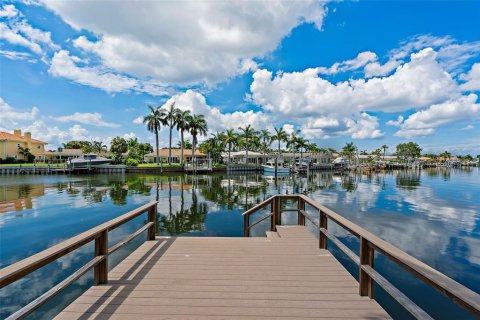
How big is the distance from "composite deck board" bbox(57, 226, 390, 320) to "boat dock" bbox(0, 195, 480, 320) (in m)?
0.01

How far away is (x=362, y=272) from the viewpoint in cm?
340

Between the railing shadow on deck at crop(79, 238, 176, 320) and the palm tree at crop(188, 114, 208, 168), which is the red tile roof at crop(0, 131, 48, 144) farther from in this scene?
the railing shadow on deck at crop(79, 238, 176, 320)

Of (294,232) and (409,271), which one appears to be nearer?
(409,271)

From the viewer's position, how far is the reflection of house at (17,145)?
2282 inches

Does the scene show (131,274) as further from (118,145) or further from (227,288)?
(118,145)

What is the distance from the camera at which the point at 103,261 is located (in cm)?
377

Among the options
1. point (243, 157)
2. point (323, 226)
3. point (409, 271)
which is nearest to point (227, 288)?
point (409, 271)

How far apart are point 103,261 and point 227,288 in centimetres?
179

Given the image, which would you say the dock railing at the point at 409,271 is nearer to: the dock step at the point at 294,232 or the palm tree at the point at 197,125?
the dock step at the point at 294,232

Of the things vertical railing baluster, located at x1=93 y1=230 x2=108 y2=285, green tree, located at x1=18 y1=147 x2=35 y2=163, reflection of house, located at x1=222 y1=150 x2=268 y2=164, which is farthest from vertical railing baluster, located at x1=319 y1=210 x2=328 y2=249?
green tree, located at x1=18 y1=147 x2=35 y2=163

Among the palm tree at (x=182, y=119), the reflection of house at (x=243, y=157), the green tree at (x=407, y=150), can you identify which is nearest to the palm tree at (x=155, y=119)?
the palm tree at (x=182, y=119)

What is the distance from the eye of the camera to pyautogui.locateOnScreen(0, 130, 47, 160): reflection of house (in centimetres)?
5797

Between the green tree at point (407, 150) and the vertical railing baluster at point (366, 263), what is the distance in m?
127

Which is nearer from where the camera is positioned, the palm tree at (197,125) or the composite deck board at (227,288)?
the composite deck board at (227,288)
